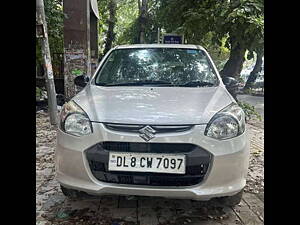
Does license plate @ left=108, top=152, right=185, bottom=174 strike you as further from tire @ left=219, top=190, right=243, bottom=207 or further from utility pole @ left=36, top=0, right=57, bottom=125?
utility pole @ left=36, top=0, right=57, bottom=125

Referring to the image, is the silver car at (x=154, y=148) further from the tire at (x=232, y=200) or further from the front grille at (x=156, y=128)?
the tire at (x=232, y=200)

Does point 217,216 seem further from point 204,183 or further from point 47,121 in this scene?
point 47,121

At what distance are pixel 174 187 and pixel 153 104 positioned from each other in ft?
2.19

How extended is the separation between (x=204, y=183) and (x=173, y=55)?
6.13ft

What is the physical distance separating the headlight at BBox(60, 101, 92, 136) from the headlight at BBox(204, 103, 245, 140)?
895 mm

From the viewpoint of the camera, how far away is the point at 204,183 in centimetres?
227

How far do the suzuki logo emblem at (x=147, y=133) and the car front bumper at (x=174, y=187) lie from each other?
3 centimetres

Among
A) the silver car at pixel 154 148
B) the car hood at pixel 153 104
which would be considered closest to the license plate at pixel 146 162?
the silver car at pixel 154 148

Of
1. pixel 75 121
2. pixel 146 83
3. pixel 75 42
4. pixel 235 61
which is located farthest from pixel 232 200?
pixel 75 42

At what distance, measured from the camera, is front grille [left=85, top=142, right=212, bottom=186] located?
2.25m

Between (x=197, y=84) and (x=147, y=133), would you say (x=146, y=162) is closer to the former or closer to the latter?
(x=147, y=133)

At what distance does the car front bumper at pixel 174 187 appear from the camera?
225cm
